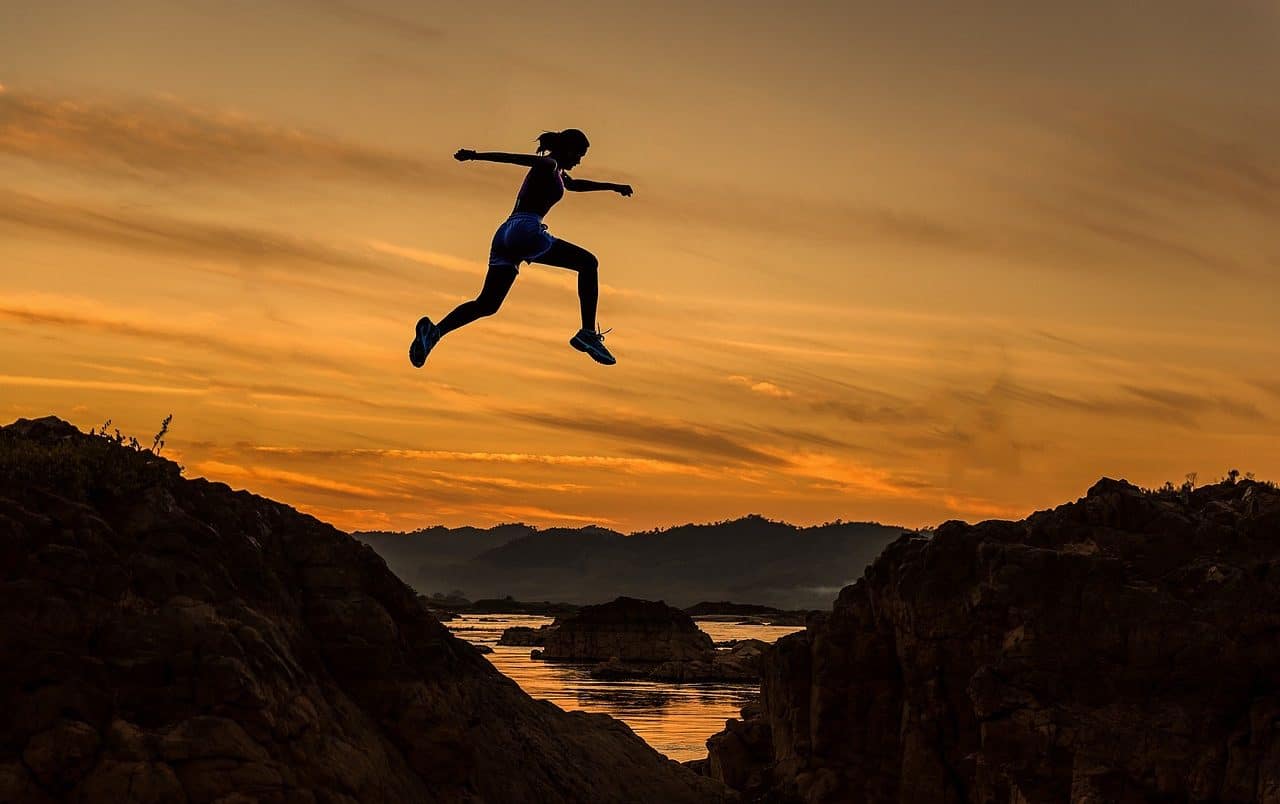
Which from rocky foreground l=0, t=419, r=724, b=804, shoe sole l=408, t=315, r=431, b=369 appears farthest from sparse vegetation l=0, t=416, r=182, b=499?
shoe sole l=408, t=315, r=431, b=369

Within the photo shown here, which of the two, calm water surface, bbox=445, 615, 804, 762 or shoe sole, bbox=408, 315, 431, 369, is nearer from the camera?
shoe sole, bbox=408, 315, 431, 369

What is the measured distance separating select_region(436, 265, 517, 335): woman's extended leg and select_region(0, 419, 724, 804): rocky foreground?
5.35 m

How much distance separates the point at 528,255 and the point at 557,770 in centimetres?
1016

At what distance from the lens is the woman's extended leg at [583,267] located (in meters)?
21.7

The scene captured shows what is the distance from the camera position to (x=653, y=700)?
354 ft

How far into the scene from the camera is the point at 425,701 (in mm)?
24000

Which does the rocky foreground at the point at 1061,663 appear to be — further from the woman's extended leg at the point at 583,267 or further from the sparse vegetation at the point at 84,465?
the sparse vegetation at the point at 84,465

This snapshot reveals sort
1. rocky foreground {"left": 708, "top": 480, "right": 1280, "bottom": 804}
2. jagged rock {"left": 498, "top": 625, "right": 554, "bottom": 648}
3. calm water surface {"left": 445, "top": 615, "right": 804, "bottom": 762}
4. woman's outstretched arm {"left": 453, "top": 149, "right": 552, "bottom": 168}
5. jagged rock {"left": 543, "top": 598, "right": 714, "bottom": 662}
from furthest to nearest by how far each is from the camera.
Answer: jagged rock {"left": 498, "top": 625, "right": 554, "bottom": 648} < jagged rock {"left": 543, "top": 598, "right": 714, "bottom": 662} < calm water surface {"left": 445, "top": 615, "right": 804, "bottom": 762} < rocky foreground {"left": 708, "top": 480, "right": 1280, "bottom": 804} < woman's outstretched arm {"left": 453, "top": 149, "right": 552, "bottom": 168}

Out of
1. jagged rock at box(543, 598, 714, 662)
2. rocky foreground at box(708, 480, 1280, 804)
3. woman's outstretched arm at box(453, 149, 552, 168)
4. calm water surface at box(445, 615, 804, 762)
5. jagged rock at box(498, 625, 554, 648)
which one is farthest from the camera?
jagged rock at box(498, 625, 554, 648)

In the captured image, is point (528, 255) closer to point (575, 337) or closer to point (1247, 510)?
point (575, 337)

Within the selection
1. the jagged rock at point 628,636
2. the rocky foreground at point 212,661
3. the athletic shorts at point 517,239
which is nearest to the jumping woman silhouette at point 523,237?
the athletic shorts at point 517,239

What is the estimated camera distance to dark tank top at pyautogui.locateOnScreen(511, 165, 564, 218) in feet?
68.2

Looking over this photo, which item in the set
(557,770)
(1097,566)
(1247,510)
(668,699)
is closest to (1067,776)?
(1097,566)

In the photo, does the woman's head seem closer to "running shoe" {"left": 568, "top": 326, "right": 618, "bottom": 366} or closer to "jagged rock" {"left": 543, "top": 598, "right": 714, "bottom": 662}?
"running shoe" {"left": 568, "top": 326, "right": 618, "bottom": 366}
